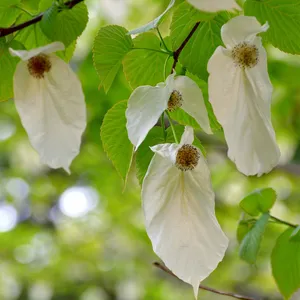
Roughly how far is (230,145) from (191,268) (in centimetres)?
8

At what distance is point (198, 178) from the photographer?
0.34 meters

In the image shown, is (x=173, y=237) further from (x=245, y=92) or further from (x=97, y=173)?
(x=97, y=173)

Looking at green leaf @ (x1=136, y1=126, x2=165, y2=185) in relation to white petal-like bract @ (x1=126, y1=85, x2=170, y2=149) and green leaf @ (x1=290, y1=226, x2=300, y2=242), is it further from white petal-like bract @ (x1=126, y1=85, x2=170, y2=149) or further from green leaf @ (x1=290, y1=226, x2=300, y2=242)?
green leaf @ (x1=290, y1=226, x2=300, y2=242)

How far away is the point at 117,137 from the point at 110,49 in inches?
2.4

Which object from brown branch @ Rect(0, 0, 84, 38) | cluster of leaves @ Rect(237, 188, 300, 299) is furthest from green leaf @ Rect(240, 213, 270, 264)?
brown branch @ Rect(0, 0, 84, 38)

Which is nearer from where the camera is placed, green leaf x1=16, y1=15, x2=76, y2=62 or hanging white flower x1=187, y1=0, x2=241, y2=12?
hanging white flower x1=187, y1=0, x2=241, y2=12

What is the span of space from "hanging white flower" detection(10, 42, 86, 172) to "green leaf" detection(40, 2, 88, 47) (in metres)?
0.02

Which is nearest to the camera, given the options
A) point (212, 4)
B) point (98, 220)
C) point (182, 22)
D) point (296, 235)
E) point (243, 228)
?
point (212, 4)

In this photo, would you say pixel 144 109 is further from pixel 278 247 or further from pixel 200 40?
pixel 278 247

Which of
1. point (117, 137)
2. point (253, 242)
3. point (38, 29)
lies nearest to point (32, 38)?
point (38, 29)

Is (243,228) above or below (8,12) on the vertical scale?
below

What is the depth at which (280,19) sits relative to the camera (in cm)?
36

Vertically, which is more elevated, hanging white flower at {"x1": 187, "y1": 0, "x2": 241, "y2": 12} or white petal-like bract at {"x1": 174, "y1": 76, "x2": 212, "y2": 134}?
hanging white flower at {"x1": 187, "y1": 0, "x2": 241, "y2": 12}

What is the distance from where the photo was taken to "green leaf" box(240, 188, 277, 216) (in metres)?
0.60
